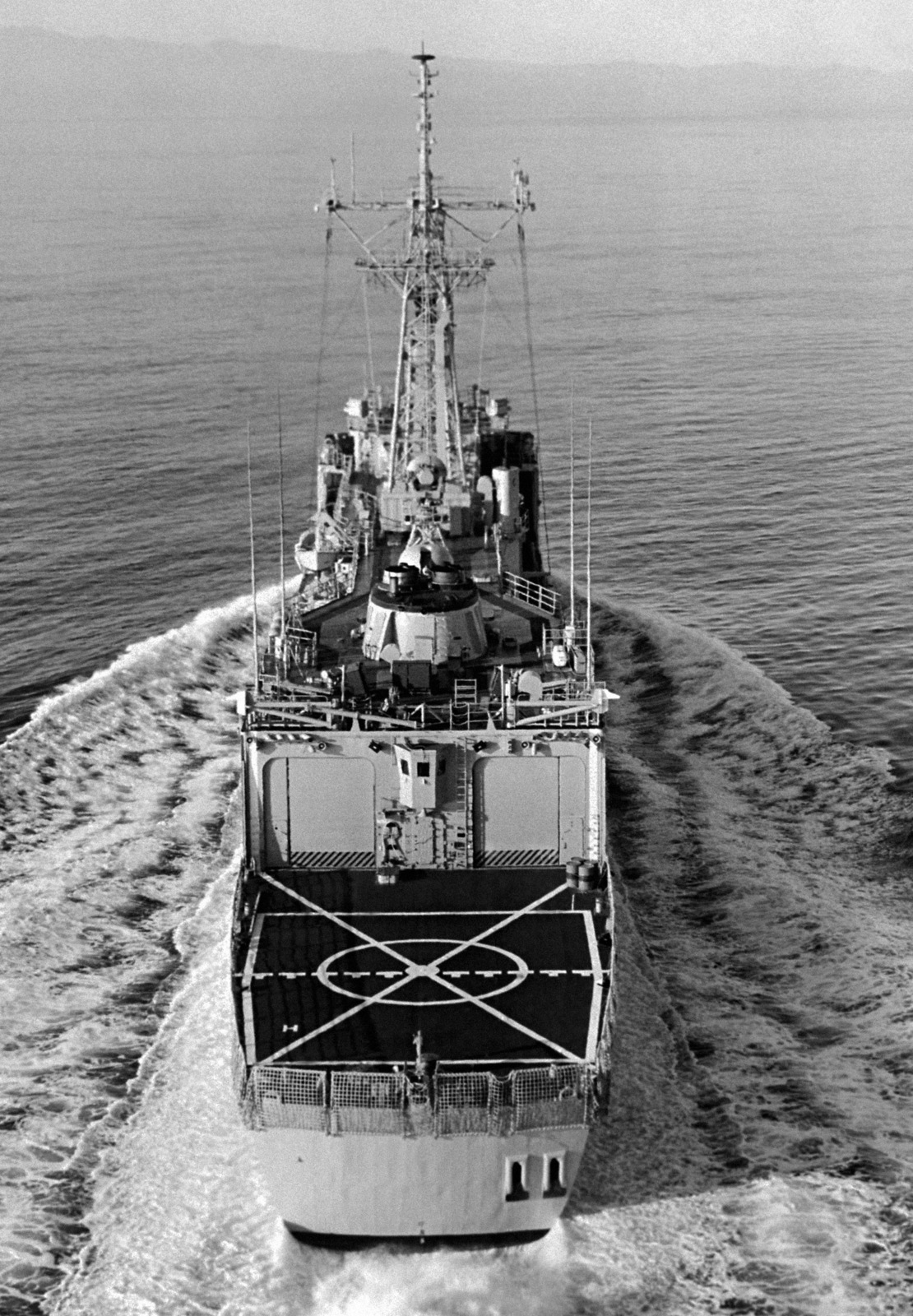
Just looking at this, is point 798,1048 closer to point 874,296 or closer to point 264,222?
point 874,296

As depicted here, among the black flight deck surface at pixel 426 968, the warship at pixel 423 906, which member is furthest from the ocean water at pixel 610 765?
the black flight deck surface at pixel 426 968


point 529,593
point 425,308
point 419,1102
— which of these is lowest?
point 419,1102

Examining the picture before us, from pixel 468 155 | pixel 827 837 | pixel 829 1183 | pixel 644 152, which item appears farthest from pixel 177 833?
pixel 644 152

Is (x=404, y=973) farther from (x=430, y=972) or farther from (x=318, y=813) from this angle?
(x=318, y=813)

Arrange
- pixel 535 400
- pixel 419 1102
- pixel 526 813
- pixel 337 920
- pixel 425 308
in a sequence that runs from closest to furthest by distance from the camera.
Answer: pixel 419 1102, pixel 337 920, pixel 526 813, pixel 425 308, pixel 535 400

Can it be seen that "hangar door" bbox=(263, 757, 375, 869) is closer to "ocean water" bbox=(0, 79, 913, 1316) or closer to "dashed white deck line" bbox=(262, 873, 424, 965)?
"dashed white deck line" bbox=(262, 873, 424, 965)

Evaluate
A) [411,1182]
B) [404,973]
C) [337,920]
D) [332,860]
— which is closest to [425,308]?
[332,860]
